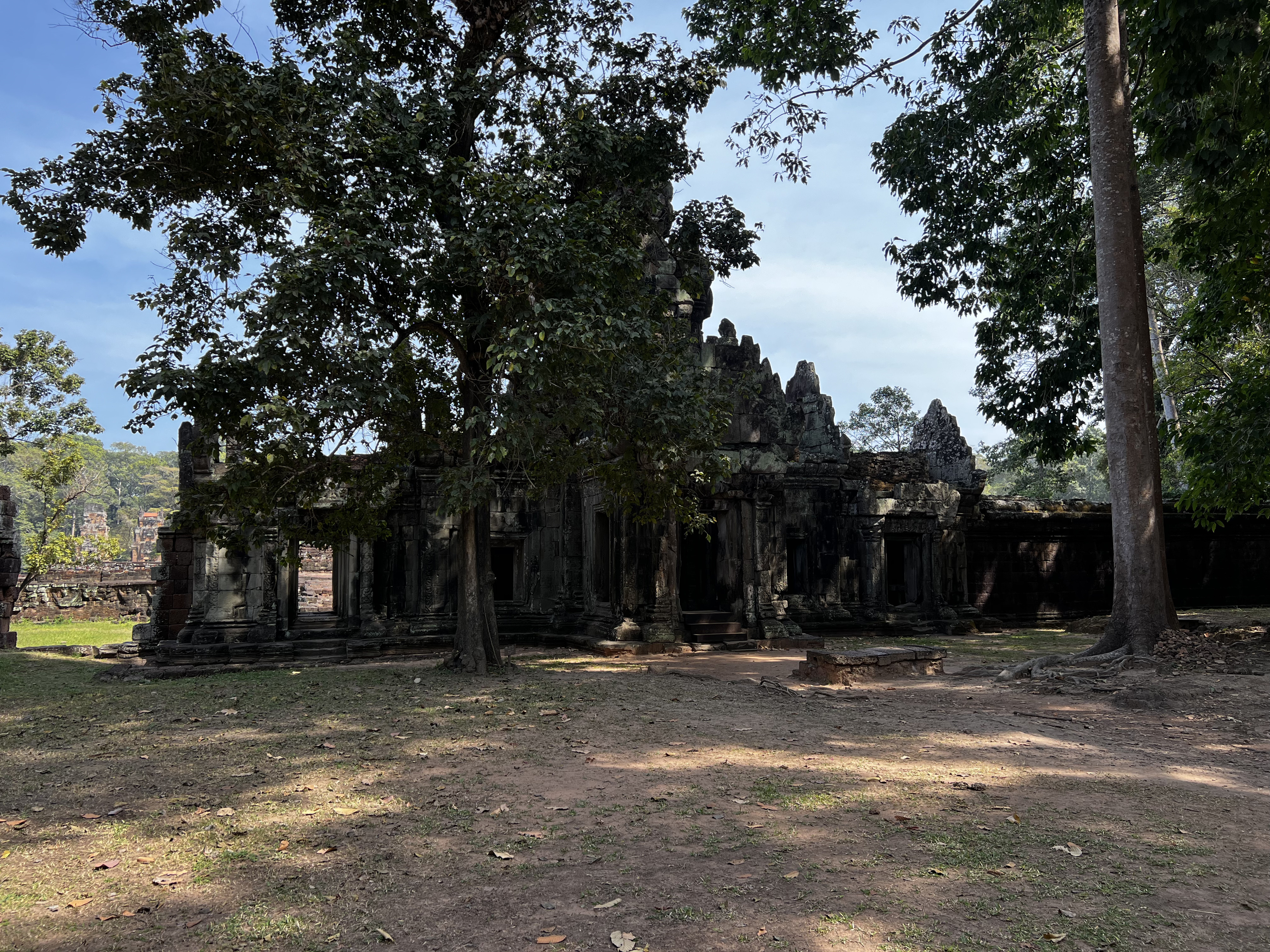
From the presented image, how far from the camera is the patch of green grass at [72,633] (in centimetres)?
1939

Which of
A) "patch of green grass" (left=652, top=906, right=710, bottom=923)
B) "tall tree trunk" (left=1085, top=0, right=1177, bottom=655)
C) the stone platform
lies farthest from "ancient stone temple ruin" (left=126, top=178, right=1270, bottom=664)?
"patch of green grass" (left=652, top=906, right=710, bottom=923)

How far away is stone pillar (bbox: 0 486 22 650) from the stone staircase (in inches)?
554

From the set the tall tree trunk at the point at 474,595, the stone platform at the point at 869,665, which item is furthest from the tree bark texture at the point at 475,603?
the stone platform at the point at 869,665

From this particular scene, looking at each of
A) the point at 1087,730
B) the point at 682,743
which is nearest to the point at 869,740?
the point at 682,743

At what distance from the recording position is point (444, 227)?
984cm

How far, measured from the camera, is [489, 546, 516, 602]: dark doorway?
17859 millimetres

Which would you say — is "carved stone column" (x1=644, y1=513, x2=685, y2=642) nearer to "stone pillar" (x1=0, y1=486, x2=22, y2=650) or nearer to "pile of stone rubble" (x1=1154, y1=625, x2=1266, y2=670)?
"pile of stone rubble" (x1=1154, y1=625, x2=1266, y2=670)

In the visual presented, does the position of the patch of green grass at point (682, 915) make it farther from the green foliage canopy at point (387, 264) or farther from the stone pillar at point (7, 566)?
the stone pillar at point (7, 566)

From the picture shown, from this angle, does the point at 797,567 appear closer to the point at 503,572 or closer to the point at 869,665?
the point at 503,572

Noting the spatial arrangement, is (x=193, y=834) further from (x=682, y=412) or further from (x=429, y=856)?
(x=682, y=412)

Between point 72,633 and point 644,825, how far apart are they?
74.6ft

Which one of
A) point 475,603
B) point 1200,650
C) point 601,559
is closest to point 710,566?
point 601,559

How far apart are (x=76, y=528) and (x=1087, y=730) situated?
76491mm

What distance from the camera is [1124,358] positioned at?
10266mm
